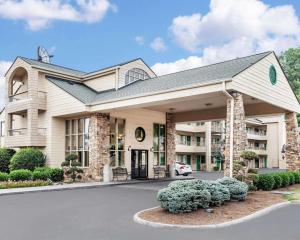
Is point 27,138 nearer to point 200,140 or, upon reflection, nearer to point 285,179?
point 285,179

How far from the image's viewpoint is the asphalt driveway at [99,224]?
7504 millimetres

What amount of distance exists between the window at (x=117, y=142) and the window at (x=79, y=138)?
1647mm

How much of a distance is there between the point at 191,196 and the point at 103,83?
17.2 metres

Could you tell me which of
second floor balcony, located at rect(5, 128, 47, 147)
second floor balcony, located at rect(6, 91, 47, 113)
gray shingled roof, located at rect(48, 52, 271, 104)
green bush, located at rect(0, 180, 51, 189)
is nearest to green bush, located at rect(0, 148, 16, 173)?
second floor balcony, located at rect(5, 128, 47, 147)

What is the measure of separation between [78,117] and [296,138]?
14.3m

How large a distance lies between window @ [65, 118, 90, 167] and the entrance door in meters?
3.43

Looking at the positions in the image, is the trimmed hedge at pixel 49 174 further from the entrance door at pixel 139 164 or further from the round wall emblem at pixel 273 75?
the round wall emblem at pixel 273 75

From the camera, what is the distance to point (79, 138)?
76.7 feet

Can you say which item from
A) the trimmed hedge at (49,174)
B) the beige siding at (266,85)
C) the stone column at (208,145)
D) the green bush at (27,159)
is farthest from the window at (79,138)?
the stone column at (208,145)

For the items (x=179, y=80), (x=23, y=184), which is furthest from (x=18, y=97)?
(x=179, y=80)

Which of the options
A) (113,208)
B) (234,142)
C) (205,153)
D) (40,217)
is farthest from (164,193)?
(205,153)

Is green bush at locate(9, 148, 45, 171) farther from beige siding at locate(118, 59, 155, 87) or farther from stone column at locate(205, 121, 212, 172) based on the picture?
stone column at locate(205, 121, 212, 172)

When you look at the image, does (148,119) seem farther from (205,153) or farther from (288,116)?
(205,153)

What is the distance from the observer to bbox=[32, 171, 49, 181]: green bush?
20.0 meters
